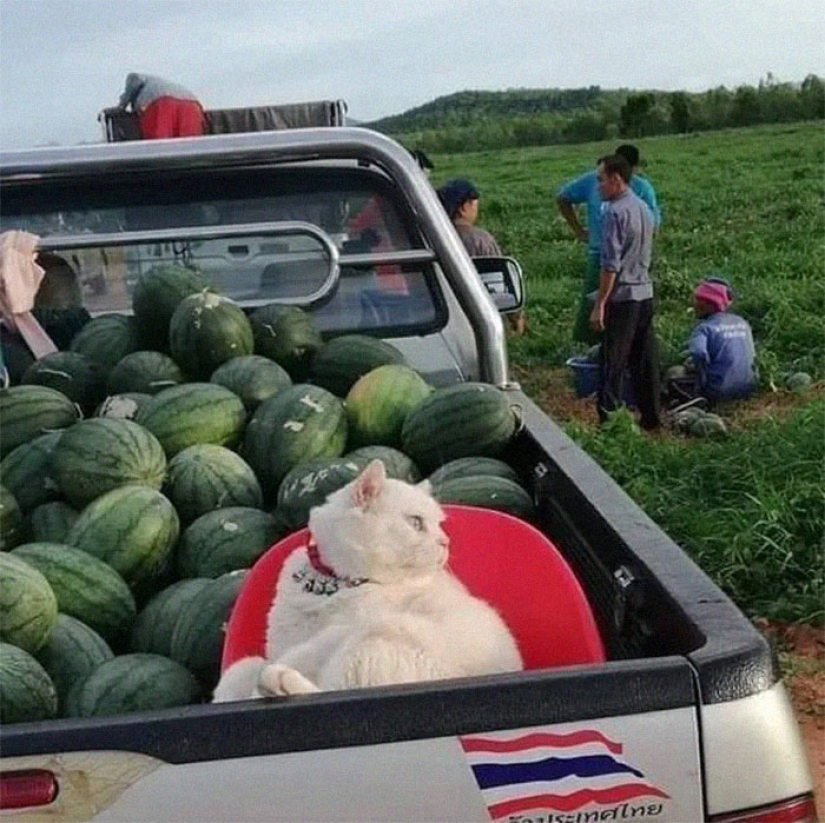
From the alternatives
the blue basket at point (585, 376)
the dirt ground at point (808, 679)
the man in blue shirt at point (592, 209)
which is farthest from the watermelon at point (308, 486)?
the blue basket at point (585, 376)

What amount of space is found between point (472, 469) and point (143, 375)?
46.7 inches

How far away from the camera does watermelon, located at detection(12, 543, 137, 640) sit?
2.87 metres

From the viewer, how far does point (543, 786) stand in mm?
1705

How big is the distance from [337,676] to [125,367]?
2.26 meters

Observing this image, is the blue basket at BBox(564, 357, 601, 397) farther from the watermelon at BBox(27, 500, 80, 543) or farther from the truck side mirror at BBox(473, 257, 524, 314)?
the watermelon at BBox(27, 500, 80, 543)

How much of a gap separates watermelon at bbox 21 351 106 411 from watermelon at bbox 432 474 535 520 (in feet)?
4.35

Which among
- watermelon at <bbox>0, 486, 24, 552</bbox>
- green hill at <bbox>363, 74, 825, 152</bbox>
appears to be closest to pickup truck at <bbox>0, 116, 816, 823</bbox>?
watermelon at <bbox>0, 486, 24, 552</bbox>

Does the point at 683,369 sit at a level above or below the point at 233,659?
below

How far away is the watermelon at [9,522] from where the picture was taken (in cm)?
331

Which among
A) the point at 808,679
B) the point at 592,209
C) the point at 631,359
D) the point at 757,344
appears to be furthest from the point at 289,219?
the point at 757,344

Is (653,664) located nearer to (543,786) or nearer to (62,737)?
(543,786)

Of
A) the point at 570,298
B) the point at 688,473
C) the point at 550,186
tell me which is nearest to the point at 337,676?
the point at 688,473

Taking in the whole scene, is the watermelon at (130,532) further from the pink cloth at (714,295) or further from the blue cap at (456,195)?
the pink cloth at (714,295)

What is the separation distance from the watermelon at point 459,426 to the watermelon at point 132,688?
1.13 metres
